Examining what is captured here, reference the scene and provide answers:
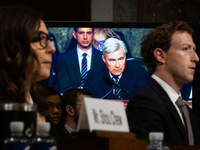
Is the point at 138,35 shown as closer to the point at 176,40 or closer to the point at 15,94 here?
the point at 176,40

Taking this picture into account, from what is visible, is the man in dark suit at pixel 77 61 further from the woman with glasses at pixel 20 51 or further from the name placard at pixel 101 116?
the name placard at pixel 101 116

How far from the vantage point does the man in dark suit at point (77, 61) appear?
14.2 feet

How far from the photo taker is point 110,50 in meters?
4.34

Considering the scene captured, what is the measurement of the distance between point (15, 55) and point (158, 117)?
1033mm

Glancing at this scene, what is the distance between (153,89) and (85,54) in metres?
1.64

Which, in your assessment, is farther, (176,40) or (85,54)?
(85,54)

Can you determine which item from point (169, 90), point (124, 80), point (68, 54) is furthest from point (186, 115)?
point (68, 54)

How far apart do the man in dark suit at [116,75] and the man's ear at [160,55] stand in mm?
1172

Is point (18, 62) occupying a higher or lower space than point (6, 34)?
lower

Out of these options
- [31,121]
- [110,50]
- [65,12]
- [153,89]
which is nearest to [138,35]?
[110,50]

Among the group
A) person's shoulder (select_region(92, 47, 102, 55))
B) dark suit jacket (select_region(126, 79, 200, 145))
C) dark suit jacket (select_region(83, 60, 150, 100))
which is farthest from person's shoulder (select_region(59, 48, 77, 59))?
dark suit jacket (select_region(126, 79, 200, 145))

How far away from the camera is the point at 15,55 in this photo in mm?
1878

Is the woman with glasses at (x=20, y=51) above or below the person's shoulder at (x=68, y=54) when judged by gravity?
above

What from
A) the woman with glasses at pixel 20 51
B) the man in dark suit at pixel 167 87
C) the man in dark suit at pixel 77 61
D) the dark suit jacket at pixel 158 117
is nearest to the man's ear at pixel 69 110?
the man in dark suit at pixel 77 61
